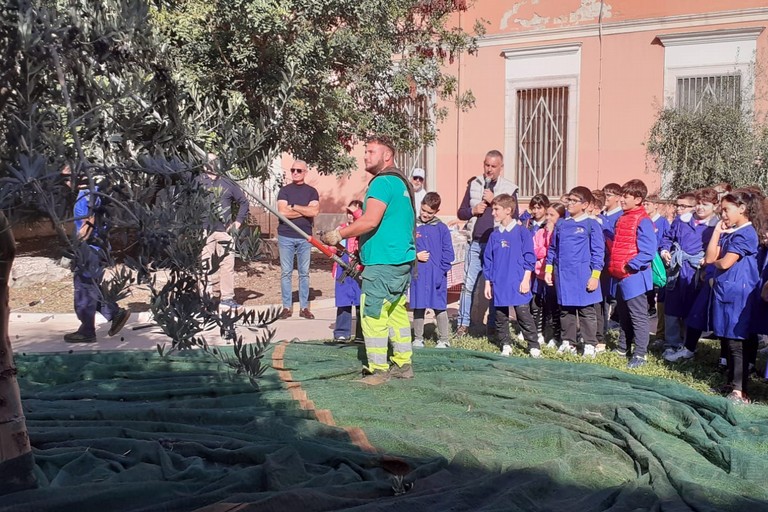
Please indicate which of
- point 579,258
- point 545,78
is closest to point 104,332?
point 579,258

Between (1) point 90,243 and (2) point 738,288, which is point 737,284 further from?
(1) point 90,243

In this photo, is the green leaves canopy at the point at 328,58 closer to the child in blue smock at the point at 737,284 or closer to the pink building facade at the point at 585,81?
the pink building facade at the point at 585,81

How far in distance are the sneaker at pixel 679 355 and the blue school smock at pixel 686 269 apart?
0.38 m

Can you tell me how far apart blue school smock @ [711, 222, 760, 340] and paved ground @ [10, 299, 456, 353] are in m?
4.15

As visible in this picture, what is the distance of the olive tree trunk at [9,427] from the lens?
3535 millimetres

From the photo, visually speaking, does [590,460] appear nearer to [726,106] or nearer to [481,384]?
[481,384]

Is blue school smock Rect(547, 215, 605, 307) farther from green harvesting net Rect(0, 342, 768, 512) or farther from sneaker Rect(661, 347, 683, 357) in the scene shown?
green harvesting net Rect(0, 342, 768, 512)

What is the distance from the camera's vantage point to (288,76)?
345 centimetres

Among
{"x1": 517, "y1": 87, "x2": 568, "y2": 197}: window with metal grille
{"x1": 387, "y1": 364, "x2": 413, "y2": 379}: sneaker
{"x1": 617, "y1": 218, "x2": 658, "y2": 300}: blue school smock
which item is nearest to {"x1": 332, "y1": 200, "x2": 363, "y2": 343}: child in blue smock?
{"x1": 387, "y1": 364, "x2": 413, "y2": 379}: sneaker

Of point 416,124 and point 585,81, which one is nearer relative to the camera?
point 416,124

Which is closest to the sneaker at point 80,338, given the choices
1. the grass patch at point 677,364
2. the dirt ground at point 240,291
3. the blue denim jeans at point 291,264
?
the dirt ground at point 240,291

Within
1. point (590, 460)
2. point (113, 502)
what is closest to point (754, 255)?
point (590, 460)

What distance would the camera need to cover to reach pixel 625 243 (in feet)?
26.4

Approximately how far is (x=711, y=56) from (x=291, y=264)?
1008 centimetres
